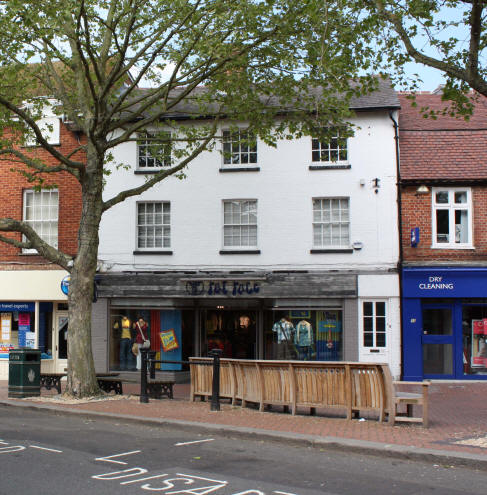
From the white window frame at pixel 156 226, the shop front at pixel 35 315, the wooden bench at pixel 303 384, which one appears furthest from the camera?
the shop front at pixel 35 315

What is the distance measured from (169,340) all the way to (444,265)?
27.7 feet

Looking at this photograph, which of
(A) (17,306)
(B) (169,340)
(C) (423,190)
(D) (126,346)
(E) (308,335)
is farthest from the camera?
(A) (17,306)

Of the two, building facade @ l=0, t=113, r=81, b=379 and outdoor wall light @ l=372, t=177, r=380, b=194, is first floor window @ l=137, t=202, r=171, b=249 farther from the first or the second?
outdoor wall light @ l=372, t=177, r=380, b=194

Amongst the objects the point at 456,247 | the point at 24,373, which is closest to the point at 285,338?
the point at 456,247

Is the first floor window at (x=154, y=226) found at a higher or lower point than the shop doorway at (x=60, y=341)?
higher

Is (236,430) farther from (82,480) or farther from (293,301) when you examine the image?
(293,301)

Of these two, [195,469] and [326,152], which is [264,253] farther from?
[195,469]

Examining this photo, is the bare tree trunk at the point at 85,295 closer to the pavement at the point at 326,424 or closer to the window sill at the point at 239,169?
the pavement at the point at 326,424

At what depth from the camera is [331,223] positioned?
20375 millimetres

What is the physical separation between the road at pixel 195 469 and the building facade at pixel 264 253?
31.8ft

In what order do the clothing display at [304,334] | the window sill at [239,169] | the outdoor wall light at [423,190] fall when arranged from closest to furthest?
1. the outdoor wall light at [423,190]
2. the clothing display at [304,334]
3. the window sill at [239,169]

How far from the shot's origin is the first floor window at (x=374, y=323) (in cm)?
1980

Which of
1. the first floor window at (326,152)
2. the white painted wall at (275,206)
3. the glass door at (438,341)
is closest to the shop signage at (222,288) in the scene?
the white painted wall at (275,206)

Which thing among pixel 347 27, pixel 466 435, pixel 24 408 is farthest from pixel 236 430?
pixel 347 27
